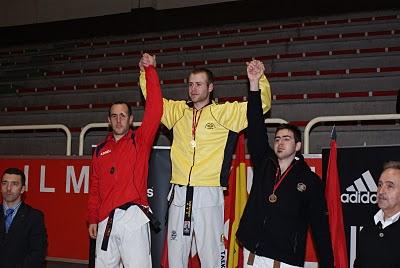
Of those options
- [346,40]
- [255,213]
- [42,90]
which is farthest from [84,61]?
[255,213]

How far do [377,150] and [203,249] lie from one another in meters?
1.64

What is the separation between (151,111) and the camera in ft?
14.5

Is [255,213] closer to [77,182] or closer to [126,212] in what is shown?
[126,212]

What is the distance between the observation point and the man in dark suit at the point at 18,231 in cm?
418

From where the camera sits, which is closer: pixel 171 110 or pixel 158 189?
pixel 171 110

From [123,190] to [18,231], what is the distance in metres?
0.86

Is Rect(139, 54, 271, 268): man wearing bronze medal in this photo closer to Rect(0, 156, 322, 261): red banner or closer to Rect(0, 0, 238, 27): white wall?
Rect(0, 156, 322, 261): red banner

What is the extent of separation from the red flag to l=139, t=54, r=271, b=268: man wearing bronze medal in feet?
2.43

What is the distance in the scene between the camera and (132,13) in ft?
50.7

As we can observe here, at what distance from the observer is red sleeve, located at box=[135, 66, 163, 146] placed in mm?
4414

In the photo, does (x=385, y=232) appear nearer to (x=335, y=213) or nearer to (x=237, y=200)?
(x=335, y=213)

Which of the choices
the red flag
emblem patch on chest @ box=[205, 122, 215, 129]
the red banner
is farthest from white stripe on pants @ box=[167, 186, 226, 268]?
the red banner

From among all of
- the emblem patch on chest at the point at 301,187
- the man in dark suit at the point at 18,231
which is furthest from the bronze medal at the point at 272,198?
the man in dark suit at the point at 18,231

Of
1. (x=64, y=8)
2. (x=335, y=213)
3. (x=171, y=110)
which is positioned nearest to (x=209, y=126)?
(x=171, y=110)
